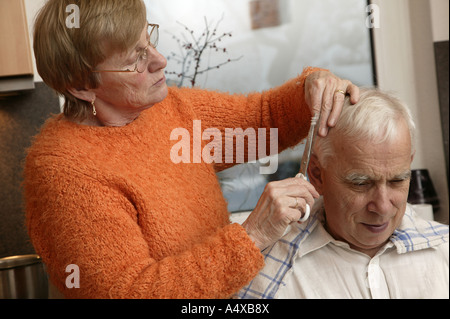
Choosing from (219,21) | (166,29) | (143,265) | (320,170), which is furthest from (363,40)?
(143,265)

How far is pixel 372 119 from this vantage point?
1.16 metres

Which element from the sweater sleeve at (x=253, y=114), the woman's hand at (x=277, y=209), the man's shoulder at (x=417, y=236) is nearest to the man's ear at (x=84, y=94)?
the sweater sleeve at (x=253, y=114)

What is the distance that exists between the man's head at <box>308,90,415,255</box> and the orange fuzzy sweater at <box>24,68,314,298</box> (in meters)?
0.19

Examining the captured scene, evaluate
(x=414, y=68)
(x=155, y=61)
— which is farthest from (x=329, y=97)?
(x=414, y=68)

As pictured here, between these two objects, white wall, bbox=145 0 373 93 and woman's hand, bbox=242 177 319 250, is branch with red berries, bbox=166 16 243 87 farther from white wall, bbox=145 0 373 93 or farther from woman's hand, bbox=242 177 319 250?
woman's hand, bbox=242 177 319 250

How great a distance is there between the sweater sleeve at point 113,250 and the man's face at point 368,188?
32cm

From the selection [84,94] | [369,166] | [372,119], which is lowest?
[369,166]

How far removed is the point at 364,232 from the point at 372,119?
0.28 meters

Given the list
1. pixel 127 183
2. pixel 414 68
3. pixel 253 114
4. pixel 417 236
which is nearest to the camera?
pixel 127 183

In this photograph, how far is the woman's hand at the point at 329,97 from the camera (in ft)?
3.91

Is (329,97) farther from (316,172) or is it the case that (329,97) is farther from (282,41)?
(282,41)

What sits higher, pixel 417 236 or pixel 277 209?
pixel 277 209

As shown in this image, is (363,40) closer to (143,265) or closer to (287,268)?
(287,268)
